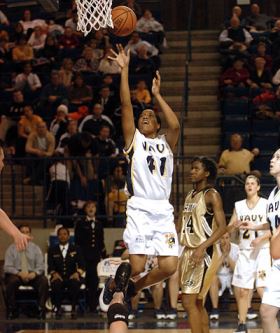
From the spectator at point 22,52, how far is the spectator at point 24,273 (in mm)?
6221

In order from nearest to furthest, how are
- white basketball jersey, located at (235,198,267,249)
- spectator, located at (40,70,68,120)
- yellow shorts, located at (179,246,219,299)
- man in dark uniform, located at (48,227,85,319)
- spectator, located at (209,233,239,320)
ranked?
yellow shorts, located at (179,246,219,299)
white basketball jersey, located at (235,198,267,249)
spectator, located at (209,233,239,320)
man in dark uniform, located at (48,227,85,319)
spectator, located at (40,70,68,120)

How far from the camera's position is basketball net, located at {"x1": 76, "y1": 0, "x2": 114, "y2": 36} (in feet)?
36.8

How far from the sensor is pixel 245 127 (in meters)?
19.0

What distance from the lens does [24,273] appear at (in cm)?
1560

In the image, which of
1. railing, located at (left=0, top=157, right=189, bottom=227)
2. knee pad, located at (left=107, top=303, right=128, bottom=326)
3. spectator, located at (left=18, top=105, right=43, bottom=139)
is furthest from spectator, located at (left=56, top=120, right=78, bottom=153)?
knee pad, located at (left=107, top=303, right=128, bottom=326)

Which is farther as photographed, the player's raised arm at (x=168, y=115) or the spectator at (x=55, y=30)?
the spectator at (x=55, y=30)

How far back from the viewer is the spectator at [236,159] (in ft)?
56.9

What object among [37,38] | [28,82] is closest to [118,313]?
[28,82]

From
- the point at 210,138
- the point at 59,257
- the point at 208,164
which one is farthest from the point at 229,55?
the point at 208,164

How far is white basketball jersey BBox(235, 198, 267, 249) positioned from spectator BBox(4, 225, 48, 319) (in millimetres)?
3301

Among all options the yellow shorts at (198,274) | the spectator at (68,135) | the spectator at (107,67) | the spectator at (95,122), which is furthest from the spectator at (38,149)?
the yellow shorts at (198,274)

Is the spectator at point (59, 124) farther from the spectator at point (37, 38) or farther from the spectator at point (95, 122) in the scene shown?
the spectator at point (37, 38)

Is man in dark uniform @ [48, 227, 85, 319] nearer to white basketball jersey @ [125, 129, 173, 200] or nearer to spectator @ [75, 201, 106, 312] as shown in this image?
spectator @ [75, 201, 106, 312]

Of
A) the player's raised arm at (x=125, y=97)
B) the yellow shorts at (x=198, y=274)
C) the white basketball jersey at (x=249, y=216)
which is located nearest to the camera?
the player's raised arm at (x=125, y=97)
